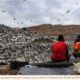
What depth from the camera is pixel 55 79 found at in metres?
4.15

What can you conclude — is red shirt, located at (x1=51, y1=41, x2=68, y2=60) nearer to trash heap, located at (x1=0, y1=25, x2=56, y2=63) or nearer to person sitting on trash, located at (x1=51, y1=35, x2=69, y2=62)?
person sitting on trash, located at (x1=51, y1=35, x2=69, y2=62)

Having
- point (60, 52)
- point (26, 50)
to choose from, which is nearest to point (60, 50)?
point (60, 52)

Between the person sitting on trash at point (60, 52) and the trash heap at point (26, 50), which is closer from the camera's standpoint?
the person sitting on trash at point (60, 52)

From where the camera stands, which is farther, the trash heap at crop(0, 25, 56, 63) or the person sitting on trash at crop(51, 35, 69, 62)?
the trash heap at crop(0, 25, 56, 63)

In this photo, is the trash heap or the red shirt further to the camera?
the trash heap

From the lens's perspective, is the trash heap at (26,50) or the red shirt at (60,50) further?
the trash heap at (26,50)

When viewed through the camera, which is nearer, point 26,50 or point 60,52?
point 60,52

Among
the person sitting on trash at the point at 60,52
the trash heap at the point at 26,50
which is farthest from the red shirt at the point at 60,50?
the trash heap at the point at 26,50

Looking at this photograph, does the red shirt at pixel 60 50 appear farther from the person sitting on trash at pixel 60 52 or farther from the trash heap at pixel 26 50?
the trash heap at pixel 26 50

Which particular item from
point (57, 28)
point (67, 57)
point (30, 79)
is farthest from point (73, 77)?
point (57, 28)

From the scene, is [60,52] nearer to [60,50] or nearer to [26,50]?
[60,50]

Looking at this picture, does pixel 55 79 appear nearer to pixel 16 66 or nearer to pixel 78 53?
pixel 16 66

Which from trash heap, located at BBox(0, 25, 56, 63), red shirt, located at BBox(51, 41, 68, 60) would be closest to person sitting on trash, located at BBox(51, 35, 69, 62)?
red shirt, located at BBox(51, 41, 68, 60)

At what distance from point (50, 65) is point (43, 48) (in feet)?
65.3
